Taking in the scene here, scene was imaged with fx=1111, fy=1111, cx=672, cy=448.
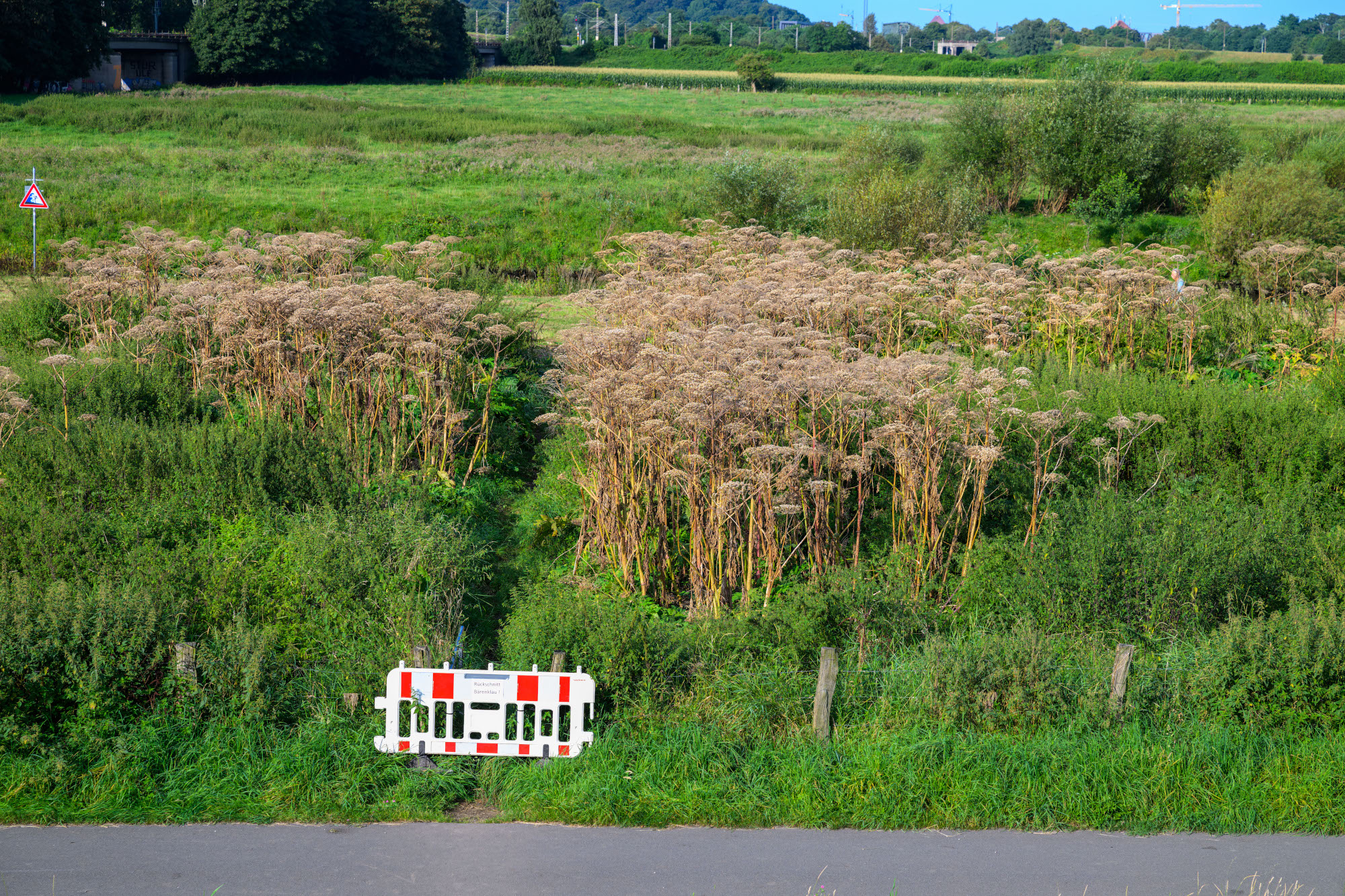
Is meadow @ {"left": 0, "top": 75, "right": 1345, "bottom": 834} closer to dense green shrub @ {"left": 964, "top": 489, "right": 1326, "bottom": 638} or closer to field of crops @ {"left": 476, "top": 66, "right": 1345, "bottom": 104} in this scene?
dense green shrub @ {"left": 964, "top": 489, "right": 1326, "bottom": 638}

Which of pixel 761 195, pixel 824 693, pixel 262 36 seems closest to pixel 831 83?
pixel 262 36

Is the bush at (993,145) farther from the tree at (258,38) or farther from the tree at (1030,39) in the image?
the tree at (1030,39)

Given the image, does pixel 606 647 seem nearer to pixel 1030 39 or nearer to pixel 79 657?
pixel 79 657

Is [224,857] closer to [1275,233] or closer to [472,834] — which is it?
[472,834]

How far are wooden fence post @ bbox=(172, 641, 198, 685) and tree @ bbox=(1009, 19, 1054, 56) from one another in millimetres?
164400

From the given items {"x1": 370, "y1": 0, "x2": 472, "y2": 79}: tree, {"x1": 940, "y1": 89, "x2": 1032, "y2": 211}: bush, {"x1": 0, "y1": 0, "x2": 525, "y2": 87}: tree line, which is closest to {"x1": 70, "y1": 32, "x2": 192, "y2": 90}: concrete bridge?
{"x1": 0, "y1": 0, "x2": 525, "y2": 87}: tree line

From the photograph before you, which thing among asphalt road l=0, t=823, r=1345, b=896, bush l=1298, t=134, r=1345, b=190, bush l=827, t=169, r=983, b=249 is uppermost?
bush l=1298, t=134, r=1345, b=190

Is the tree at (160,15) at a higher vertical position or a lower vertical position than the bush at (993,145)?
higher

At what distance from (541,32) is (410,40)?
98.7ft

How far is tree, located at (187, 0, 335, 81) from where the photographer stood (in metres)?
65.1

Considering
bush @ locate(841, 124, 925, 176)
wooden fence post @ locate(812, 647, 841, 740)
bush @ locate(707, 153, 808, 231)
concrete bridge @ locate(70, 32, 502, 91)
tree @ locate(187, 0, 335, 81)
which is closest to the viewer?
wooden fence post @ locate(812, 647, 841, 740)

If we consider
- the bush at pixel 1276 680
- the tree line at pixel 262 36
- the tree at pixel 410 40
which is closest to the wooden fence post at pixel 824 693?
the bush at pixel 1276 680

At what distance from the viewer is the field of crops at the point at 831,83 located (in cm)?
7500

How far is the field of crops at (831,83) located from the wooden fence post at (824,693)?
71842mm
